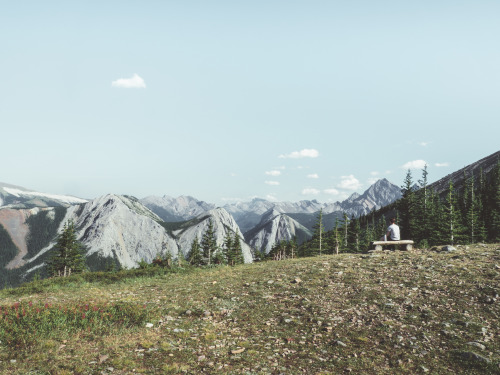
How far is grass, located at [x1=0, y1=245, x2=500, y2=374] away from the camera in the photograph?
8.34 meters

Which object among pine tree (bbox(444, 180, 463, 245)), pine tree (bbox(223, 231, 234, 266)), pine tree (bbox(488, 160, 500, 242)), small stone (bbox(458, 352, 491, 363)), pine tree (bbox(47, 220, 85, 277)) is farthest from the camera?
pine tree (bbox(223, 231, 234, 266))

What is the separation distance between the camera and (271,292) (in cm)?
1548

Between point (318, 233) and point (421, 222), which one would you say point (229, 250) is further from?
point (421, 222)

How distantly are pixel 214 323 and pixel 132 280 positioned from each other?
→ 1302 centimetres

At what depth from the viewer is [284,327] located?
11.1 meters

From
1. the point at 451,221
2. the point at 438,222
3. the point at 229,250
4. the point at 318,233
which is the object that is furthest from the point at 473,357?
the point at 229,250

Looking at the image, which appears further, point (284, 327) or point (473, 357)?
point (284, 327)

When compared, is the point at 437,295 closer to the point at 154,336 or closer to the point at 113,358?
the point at 154,336

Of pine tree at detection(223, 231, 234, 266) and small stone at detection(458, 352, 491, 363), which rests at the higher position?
small stone at detection(458, 352, 491, 363)

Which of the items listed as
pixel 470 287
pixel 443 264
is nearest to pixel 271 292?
pixel 470 287

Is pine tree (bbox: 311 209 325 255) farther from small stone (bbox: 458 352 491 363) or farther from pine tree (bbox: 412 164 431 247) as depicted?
small stone (bbox: 458 352 491 363)

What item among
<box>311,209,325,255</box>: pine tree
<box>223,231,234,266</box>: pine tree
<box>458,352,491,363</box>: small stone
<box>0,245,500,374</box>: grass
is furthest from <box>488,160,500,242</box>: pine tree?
<box>458,352,491,363</box>: small stone

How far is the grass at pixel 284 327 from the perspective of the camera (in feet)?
27.3

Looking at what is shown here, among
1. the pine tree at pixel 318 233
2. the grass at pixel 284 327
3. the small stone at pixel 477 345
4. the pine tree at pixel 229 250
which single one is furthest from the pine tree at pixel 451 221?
the small stone at pixel 477 345
